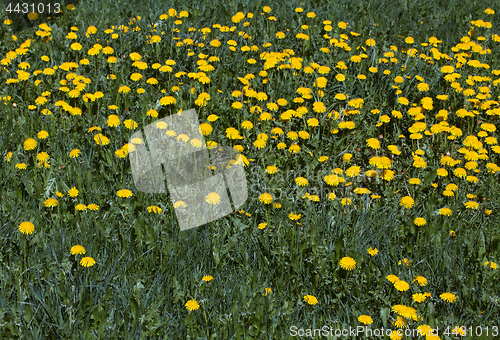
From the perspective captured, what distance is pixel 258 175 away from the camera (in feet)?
11.6

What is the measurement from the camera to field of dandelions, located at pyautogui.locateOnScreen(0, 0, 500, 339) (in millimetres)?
2488

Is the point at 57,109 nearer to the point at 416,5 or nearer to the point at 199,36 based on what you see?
the point at 199,36

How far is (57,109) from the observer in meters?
4.05

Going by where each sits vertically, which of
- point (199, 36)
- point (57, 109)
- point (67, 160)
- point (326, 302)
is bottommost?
point (326, 302)

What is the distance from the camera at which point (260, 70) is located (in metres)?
4.70

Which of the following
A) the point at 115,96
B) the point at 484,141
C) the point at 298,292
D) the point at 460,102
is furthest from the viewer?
the point at 460,102

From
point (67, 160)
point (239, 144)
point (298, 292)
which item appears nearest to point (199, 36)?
point (239, 144)

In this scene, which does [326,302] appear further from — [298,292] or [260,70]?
[260,70]

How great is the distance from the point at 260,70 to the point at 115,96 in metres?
1.30

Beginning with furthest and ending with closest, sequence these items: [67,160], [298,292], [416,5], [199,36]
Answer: [416,5] → [199,36] → [67,160] → [298,292]

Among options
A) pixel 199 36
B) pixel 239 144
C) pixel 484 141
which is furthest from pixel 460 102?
pixel 199 36

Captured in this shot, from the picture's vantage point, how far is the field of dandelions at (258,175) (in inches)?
98.0

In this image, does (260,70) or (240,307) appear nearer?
(240,307)

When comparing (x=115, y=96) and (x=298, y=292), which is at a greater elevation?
(x=115, y=96)
